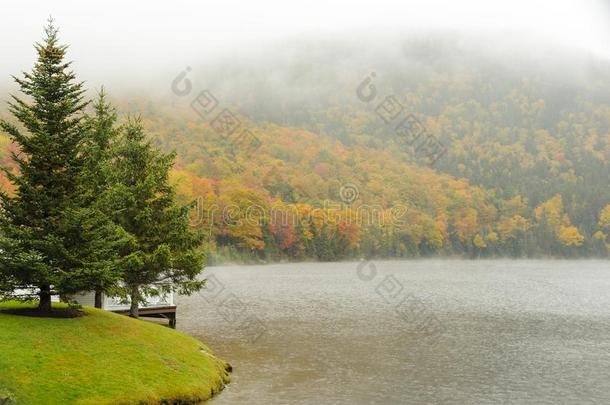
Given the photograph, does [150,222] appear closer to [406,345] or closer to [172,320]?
[172,320]

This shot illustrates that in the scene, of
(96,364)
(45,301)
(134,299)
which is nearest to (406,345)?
(134,299)

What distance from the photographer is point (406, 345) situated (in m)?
41.7

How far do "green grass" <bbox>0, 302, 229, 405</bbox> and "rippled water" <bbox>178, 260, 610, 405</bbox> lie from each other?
219cm

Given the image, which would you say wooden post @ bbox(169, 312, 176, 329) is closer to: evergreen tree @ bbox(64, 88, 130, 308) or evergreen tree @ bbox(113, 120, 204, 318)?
evergreen tree @ bbox(113, 120, 204, 318)

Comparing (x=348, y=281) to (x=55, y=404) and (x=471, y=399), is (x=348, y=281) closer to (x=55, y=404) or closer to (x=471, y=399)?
(x=471, y=399)

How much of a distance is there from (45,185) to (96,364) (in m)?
8.03

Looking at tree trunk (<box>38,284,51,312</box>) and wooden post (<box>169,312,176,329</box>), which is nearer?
tree trunk (<box>38,284,51,312</box>)

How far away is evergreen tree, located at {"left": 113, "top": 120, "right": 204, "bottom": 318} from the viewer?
35625mm

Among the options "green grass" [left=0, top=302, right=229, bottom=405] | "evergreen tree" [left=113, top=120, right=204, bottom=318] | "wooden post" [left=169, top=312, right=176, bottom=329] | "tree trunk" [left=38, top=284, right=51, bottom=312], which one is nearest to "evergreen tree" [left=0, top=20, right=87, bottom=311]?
"tree trunk" [left=38, top=284, right=51, bottom=312]

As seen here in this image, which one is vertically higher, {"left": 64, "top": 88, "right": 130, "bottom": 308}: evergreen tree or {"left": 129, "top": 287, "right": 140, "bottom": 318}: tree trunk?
{"left": 64, "top": 88, "right": 130, "bottom": 308}: evergreen tree

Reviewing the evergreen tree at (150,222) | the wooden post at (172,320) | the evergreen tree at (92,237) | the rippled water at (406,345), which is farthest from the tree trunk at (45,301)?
the wooden post at (172,320)

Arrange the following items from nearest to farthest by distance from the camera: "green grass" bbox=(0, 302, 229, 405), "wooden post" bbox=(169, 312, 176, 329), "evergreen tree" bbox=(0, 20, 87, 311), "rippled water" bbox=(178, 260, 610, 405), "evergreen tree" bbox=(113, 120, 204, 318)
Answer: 1. "green grass" bbox=(0, 302, 229, 405)
2. "evergreen tree" bbox=(0, 20, 87, 311)
3. "rippled water" bbox=(178, 260, 610, 405)
4. "evergreen tree" bbox=(113, 120, 204, 318)
5. "wooden post" bbox=(169, 312, 176, 329)

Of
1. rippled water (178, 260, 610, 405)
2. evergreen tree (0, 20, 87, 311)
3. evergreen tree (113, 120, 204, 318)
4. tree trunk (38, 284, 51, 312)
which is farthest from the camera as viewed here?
evergreen tree (113, 120, 204, 318)

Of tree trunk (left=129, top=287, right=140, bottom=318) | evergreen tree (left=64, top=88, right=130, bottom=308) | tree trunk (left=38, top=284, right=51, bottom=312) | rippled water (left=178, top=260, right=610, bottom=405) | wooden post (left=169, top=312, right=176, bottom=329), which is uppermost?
evergreen tree (left=64, top=88, right=130, bottom=308)
